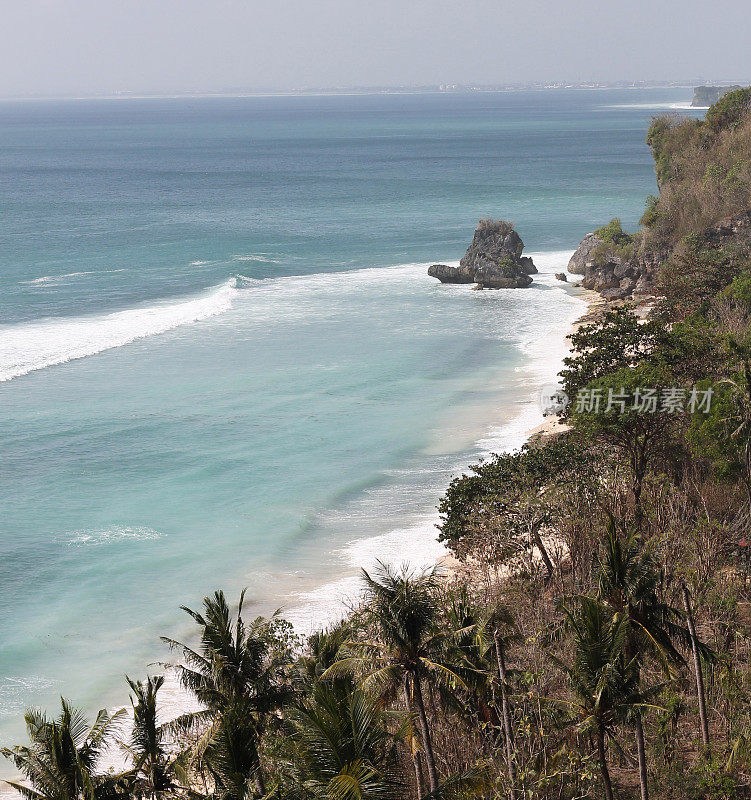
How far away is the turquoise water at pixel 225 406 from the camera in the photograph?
3005 centimetres

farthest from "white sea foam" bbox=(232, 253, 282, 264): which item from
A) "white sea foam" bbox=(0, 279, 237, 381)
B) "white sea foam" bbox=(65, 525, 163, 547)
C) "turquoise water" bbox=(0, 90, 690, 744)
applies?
"white sea foam" bbox=(65, 525, 163, 547)

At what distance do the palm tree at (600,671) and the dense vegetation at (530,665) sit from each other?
0.04m

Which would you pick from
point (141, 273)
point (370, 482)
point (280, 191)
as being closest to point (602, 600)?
point (370, 482)

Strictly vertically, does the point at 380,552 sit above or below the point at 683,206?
below

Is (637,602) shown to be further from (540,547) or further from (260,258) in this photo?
(260,258)

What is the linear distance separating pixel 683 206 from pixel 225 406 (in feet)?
110

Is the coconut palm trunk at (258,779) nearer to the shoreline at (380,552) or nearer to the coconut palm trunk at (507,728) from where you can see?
the coconut palm trunk at (507,728)

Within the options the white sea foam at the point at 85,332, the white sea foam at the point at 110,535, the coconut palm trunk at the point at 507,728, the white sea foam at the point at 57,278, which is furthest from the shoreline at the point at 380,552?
the white sea foam at the point at 57,278

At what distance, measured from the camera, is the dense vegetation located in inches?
612

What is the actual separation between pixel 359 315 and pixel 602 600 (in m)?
47.3

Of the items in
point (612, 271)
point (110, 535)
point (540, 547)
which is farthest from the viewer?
point (612, 271)

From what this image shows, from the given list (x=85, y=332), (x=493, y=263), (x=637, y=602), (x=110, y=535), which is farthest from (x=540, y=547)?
(x=493, y=263)

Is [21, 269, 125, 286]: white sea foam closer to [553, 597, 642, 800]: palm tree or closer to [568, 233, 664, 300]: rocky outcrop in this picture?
[568, 233, 664, 300]: rocky outcrop

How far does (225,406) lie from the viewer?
46.0 metres
